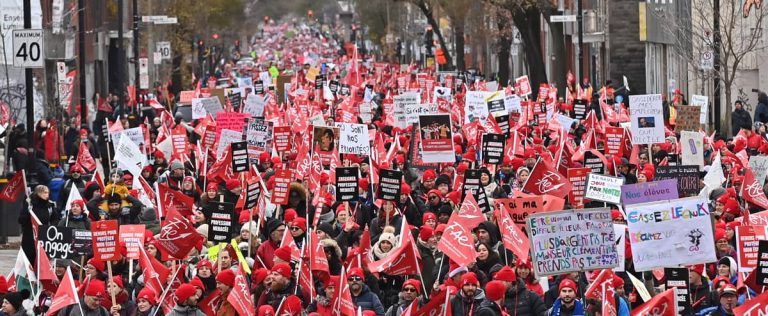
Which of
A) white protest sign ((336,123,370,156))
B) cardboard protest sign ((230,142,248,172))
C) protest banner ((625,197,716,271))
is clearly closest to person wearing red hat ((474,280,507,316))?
protest banner ((625,197,716,271))

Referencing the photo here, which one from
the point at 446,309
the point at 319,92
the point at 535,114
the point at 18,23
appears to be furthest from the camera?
the point at 319,92

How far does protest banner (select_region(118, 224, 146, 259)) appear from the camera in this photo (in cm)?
1753

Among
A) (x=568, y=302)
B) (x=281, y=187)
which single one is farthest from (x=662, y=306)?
(x=281, y=187)

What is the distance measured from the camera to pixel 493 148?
87.4 feet

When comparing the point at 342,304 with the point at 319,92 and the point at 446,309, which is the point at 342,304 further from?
the point at 319,92

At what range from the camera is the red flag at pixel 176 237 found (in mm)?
17672

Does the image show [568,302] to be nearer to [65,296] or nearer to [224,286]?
[224,286]

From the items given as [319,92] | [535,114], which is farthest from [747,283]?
[319,92]

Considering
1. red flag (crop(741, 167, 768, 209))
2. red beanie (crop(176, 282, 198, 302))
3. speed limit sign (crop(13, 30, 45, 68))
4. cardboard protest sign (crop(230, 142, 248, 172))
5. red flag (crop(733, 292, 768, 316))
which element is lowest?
red flag (crop(733, 292, 768, 316))

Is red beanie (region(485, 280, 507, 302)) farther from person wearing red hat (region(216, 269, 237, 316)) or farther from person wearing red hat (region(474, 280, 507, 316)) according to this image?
person wearing red hat (region(216, 269, 237, 316))

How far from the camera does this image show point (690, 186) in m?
21.4

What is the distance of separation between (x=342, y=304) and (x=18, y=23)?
26.5m

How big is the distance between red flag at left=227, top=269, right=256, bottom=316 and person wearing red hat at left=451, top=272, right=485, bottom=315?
1.62 m

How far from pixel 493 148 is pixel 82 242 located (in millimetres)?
9701
